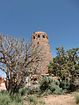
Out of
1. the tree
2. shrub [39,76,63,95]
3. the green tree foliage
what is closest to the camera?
the tree

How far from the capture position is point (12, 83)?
16.0 metres

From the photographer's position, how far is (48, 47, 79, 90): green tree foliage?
2366 cm

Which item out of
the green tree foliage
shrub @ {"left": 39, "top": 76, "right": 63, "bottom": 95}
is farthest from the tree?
the green tree foliage

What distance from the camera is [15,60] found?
1538 cm

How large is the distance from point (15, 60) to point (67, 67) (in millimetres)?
9730

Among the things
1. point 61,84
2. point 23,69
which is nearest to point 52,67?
point 61,84

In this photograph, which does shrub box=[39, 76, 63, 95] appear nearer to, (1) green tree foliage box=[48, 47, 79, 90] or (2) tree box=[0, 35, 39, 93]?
(1) green tree foliage box=[48, 47, 79, 90]

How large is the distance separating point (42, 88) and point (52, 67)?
4.30 meters

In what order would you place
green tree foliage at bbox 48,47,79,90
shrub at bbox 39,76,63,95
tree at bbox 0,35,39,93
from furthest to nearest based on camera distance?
green tree foliage at bbox 48,47,79,90 → shrub at bbox 39,76,63,95 → tree at bbox 0,35,39,93

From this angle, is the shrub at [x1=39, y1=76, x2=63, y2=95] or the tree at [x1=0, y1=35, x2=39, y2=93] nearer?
the tree at [x1=0, y1=35, x2=39, y2=93]

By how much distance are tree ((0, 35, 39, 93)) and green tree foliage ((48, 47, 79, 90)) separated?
801cm

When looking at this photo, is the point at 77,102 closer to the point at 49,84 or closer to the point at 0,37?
the point at 0,37

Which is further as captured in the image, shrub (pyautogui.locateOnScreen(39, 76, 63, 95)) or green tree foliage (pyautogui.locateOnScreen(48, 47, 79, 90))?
green tree foliage (pyautogui.locateOnScreen(48, 47, 79, 90))

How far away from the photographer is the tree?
15.5 metres
